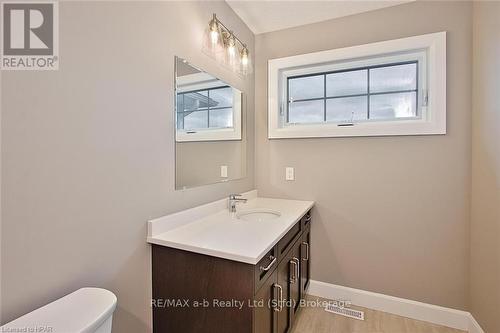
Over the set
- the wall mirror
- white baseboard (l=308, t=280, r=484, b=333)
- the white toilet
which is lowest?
white baseboard (l=308, t=280, r=484, b=333)

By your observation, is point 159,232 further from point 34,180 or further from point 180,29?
point 180,29

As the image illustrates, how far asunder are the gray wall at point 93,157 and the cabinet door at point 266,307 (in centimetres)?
62

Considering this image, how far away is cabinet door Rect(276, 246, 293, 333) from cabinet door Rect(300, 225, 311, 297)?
1.20 feet

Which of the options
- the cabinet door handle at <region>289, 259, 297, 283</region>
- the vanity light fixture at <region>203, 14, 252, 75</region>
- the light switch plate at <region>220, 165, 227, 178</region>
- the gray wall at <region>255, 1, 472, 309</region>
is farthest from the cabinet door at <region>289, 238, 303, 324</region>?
the vanity light fixture at <region>203, 14, 252, 75</region>

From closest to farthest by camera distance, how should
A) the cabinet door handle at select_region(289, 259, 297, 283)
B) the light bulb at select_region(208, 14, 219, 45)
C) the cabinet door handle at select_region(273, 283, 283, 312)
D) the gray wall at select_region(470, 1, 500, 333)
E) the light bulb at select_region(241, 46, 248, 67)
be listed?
the cabinet door handle at select_region(273, 283, 283, 312), the gray wall at select_region(470, 1, 500, 333), the cabinet door handle at select_region(289, 259, 297, 283), the light bulb at select_region(208, 14, 219, 45), the light bulb at select_region(241, 46, 248, 67)

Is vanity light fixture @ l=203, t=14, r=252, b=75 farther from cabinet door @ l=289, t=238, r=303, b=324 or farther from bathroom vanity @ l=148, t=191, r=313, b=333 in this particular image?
cabinet door @ l=289, t=238, r=303, b=324

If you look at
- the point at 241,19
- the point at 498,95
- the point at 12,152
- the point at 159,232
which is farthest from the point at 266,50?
the point at 12,152

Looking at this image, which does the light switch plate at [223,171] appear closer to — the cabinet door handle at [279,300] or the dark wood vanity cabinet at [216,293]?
Result: the dark wood vanity cabinet at [216,293]

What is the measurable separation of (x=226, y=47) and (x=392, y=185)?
174cm

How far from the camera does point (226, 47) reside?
184 centimetres

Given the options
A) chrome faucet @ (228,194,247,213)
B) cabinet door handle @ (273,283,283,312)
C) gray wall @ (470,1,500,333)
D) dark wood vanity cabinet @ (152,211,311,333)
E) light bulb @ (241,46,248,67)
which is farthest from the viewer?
light bulb @ (241,46,248,67)

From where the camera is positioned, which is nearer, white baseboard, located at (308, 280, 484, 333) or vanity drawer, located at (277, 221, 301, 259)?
vanity drawer, located at (277, 221, 301, 259)

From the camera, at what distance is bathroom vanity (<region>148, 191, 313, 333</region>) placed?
105 cm

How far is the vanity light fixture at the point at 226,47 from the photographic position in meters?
1.66
